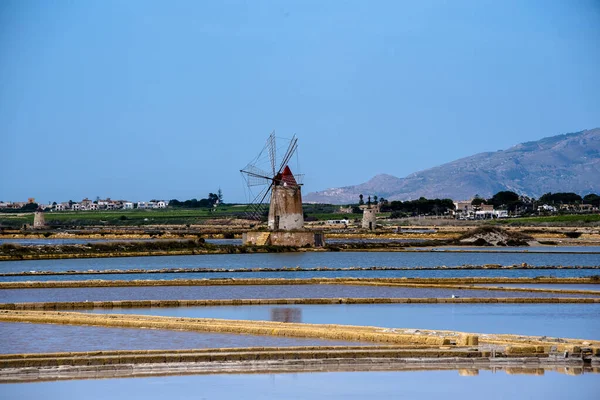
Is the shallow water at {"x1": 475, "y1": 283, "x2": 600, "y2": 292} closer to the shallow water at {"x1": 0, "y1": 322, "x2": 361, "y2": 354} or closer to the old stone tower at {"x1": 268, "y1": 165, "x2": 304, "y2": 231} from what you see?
the shallow water at {"x1": 0, "y1": 322, "x2": 361, "y2": 354}

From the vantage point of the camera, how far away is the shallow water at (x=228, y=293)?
29219mm

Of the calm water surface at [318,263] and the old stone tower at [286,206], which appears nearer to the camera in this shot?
the calm water surface at [318,263]

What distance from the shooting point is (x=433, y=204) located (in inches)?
7195

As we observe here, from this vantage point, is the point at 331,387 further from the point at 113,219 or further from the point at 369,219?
the point at 113,219

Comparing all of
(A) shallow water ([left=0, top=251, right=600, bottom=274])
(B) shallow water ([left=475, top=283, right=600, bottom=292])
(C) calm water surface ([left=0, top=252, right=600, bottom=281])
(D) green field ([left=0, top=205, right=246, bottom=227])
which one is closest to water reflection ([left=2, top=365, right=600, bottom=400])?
(B) shallow water ([left=475, top=283, right=600, bottom=292])

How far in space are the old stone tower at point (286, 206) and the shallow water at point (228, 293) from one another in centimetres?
2412

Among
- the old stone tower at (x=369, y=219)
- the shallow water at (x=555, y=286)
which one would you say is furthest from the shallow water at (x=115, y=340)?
the old stone tower at (x=369, y=219)

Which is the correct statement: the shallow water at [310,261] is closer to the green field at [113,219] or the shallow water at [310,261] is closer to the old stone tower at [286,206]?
the old stone tower at [286,206]

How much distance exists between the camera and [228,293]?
101 ft

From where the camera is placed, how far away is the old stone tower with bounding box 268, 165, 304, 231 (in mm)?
57500

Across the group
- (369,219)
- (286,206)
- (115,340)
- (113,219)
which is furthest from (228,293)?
(113,219)

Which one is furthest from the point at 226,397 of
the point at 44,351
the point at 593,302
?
the point at 593,302

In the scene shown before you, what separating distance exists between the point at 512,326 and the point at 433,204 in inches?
6389

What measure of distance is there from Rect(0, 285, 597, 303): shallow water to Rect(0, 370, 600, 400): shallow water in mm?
13499
